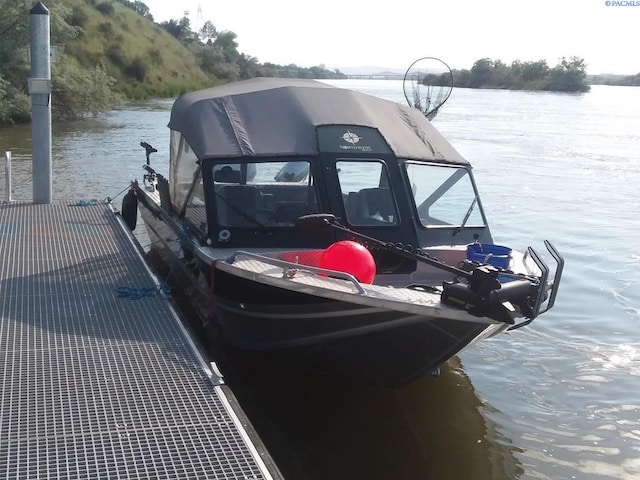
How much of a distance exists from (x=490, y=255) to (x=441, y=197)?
1215 mm

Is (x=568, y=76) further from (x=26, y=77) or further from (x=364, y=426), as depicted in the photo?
(x=364, y=426)

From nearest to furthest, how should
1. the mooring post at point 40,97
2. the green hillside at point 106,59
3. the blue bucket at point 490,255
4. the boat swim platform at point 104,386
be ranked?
the boat swim platform at point 104,386 < the blue bucket at point 490,255 < the mooring post at point 40,97 < the green hillside at point 106,59

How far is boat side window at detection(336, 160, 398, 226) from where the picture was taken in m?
7.03

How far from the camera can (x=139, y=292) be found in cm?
645

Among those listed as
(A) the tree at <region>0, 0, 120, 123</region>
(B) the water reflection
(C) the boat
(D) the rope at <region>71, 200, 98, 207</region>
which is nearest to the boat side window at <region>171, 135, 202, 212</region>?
(C) the boat

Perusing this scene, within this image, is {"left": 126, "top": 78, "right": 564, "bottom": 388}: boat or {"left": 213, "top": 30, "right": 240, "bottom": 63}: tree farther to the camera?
{"left": 213, "top": 30, "right": 240, "bottom": 63}: tree

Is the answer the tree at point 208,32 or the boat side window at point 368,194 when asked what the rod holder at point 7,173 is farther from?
the tree at point 208,32

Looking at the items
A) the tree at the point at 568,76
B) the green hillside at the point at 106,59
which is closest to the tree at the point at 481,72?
the tree at the point at 568,76

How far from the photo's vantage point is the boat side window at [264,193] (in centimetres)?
684

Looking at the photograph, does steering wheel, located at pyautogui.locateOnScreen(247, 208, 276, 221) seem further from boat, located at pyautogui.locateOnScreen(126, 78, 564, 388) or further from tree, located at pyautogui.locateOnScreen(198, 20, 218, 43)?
tree, located at pyautogui.locateOnScreen(198, 20, 218, 43)

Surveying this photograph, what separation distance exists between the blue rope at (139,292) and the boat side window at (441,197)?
2.53 m

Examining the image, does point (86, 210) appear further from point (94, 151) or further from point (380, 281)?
point (94, 151)

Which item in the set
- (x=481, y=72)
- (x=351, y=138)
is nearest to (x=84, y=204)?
(x=351, y=138)

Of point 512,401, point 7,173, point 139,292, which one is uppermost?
point 7,173
